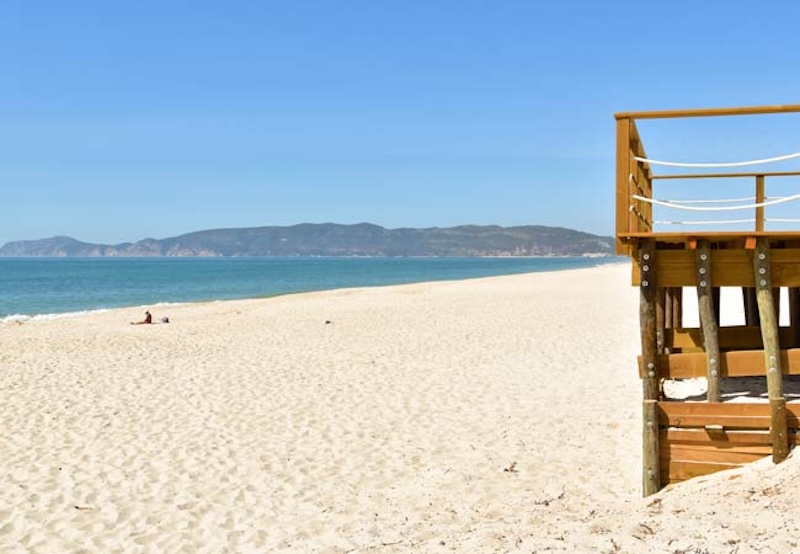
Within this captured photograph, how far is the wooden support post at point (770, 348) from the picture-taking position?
19.2 ft

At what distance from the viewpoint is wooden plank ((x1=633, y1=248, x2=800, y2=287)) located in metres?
6.12

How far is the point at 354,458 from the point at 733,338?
512cm

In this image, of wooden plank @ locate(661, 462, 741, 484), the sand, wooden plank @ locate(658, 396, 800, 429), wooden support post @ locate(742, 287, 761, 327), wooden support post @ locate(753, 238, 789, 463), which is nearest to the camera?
the sand

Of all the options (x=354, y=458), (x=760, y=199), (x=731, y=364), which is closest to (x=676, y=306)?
(x=760, y=199)

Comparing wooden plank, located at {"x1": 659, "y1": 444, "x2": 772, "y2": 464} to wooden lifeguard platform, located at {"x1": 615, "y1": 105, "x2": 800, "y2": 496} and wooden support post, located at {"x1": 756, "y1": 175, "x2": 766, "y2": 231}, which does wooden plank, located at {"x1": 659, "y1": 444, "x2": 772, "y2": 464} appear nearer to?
wooden lifeguard platform, located at {"x1": 615, "y1": 105, "x2": 800, "y2": 496}

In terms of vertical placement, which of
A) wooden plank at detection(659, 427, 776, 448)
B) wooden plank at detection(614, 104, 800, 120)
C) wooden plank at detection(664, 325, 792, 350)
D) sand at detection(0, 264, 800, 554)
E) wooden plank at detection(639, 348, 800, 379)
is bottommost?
sand at detection(0, 264, 800, 554)

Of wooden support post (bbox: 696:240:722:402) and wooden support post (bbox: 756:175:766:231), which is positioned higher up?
wooden support post (bbox: 756:175:766:231)

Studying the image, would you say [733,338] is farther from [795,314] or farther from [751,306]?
[751,306]

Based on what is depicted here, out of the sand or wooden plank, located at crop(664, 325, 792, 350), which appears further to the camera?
wooden plank, located at crop(664, 325, 792, 350)

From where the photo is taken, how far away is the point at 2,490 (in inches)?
284

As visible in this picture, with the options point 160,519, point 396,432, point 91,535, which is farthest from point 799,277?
point 91,535

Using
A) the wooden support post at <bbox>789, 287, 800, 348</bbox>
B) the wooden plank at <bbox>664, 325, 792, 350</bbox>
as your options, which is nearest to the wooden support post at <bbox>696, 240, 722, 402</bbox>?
the wooden plank at <bbox>664, 325, 792, 350</bbox>

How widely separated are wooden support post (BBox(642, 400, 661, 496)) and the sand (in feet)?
0.85

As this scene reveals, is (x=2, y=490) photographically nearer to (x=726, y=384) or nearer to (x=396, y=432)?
Result: (x=396, y=432)
